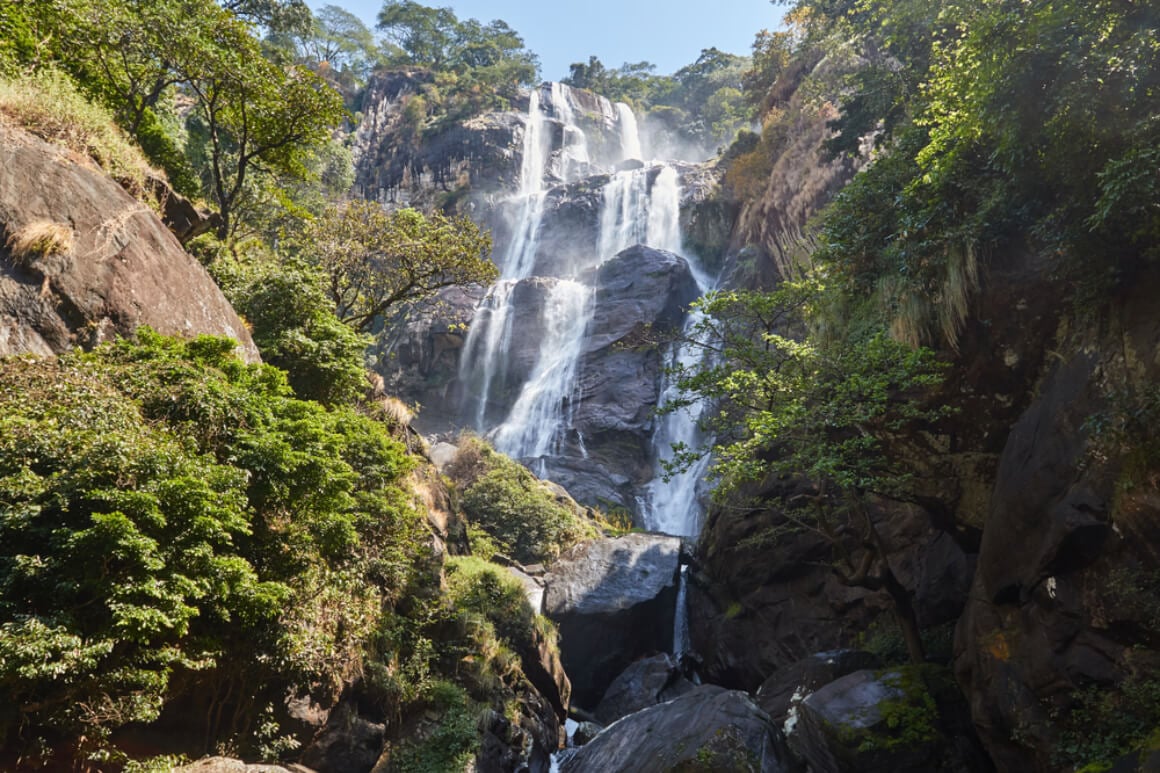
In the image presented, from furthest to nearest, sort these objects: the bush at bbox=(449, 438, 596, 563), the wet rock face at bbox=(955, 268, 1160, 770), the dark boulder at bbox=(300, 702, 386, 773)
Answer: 1. the bush at bbox=(449, 438, 596, 563)
2. the dark boulder at bbox=(300, 702, 386, 773)
3. the wet rock face at bbox=(955, 268, 1160, 770)

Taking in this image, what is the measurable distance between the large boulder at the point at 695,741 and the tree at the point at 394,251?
34.9ft

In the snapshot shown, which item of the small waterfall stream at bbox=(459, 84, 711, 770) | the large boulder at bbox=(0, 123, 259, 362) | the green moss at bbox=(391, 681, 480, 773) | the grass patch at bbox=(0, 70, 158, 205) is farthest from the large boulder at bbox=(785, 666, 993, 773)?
the grass patch at bbox=(0, 70, 158, 205)

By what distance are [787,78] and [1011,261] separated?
2371 centimetres

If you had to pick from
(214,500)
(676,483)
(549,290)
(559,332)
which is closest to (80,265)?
(214,500)

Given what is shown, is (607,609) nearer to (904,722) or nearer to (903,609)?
(903,609)

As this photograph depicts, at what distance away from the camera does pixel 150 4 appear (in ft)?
40.3

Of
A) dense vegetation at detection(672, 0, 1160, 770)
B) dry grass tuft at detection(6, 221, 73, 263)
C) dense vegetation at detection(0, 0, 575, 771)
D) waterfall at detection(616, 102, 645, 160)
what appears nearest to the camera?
dense vegetation at detection(0, 0, 575, 771)

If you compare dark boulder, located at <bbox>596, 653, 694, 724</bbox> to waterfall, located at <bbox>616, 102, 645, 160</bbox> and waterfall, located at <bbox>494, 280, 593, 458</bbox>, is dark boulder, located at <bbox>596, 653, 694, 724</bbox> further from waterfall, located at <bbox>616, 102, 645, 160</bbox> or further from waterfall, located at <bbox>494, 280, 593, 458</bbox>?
waterfall, located at <bbox>616, 102, 645, 160</bbox>

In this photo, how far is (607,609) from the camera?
16641mm

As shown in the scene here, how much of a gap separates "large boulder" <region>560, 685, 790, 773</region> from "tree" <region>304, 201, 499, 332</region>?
10.6 meters

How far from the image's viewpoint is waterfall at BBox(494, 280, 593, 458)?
97.1ft

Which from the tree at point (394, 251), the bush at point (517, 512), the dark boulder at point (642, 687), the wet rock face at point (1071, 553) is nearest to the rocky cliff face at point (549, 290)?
the tree at point (394, 251)

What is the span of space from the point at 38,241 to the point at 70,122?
11.0ft

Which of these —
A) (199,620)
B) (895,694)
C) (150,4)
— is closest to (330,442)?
(199,620)
